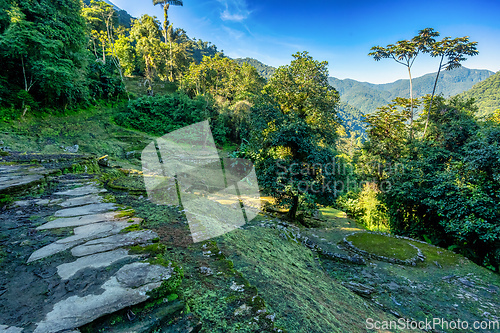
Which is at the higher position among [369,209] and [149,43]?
[149,43]

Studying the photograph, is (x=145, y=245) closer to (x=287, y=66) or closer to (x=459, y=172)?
(x=287, y=66)

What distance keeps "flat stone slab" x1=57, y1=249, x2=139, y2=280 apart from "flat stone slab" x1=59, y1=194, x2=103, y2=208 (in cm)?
131

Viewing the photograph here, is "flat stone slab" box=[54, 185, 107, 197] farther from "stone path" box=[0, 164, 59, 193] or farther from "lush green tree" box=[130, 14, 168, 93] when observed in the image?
"lush green tree" box=[130, 14, 168, 93]

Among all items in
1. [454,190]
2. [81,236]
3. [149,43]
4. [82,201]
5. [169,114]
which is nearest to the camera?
[81,236]

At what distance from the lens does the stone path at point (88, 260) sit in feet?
3.15

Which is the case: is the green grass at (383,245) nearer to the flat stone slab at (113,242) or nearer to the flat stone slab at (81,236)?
the flat stone slab at (113,242)

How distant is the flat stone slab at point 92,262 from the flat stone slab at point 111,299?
163 mm

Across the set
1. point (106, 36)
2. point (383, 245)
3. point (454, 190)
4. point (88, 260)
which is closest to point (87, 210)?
point (88, 260)

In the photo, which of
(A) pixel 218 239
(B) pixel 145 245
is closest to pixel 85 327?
(B) pixel 145 245

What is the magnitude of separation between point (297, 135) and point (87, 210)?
5.94 metres

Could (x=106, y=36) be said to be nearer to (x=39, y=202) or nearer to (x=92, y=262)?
(x=39, y=202)

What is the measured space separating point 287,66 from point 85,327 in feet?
29.0

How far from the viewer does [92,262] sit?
134 cm

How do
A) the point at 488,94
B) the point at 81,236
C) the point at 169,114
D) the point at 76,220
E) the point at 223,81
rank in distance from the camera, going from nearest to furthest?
1. the point at 81,236
2. the point at 76,220
3. the point at 169,114
4. the point at 223,81
5. the point at 488,94
